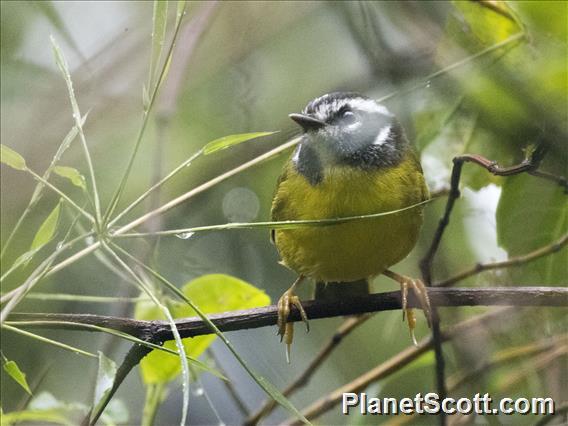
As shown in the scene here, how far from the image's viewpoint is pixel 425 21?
6.23 feet

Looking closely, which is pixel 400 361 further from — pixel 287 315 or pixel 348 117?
pixel 348 117

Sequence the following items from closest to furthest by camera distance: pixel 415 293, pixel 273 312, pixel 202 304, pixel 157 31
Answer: pixel 157 31
pixel 273 312
pixel 202 304
pixel 415 293

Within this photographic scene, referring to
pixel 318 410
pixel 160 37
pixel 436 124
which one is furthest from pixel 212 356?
pixel 160 37

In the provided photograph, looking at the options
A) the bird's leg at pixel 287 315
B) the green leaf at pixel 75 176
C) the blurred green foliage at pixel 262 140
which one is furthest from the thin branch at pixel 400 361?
the green leaf at pixel 75 176

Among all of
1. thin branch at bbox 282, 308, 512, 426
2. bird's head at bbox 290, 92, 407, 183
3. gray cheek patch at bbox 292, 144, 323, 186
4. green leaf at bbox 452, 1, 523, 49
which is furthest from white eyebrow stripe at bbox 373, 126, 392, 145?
thin branch at bbox 282, 308, 512, 426

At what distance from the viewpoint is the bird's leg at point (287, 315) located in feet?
5.31

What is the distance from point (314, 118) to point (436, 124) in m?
0.28

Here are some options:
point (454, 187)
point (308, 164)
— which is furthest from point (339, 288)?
point (454, 187)

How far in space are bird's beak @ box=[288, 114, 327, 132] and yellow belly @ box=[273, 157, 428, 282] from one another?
0.11 m

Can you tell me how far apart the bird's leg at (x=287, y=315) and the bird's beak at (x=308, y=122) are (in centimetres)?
38

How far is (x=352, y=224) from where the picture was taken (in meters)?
1.69

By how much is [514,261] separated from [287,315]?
1.72 feet

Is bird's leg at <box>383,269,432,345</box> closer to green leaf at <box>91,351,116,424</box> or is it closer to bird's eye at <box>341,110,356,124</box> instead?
bird's eye at <box>341,110,356,124</box>

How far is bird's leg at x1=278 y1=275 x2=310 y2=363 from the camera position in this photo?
1.62 m
